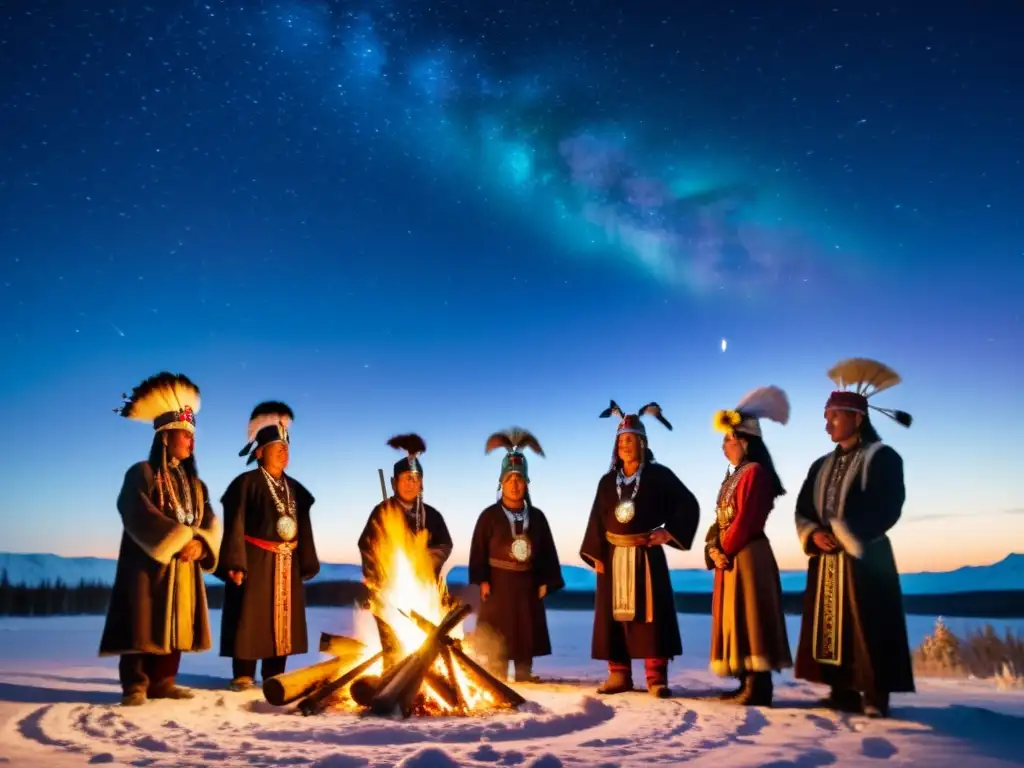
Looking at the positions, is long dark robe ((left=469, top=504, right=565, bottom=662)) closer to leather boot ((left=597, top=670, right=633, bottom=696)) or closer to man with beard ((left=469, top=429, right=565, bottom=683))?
man with beard ((left=469, top=429, right=565, bottom=683))

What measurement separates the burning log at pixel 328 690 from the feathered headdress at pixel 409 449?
6.27 feet

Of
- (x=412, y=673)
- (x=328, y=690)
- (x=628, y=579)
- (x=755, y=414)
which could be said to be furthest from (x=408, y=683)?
(x=755, y=414)

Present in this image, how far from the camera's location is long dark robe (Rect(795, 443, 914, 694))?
20.1 ft

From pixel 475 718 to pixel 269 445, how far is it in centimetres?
299

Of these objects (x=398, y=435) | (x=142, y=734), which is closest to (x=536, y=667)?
(x=398, y=435)

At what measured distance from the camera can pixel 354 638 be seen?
23.3 ft

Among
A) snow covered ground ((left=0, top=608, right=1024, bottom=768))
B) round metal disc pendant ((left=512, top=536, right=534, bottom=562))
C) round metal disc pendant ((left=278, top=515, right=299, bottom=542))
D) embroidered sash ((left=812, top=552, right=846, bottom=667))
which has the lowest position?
snow covered ground ((left=0, top=608, right=1024, bottom=768))

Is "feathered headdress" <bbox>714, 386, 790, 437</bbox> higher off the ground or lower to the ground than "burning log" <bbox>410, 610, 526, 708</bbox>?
higher

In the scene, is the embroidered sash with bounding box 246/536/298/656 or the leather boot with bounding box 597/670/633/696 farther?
the embroidered sash with bounding box 246/536/298/656

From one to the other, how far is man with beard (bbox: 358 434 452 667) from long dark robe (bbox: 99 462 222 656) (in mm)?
1357

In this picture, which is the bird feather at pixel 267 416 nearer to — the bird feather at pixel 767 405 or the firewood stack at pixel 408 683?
the firewood stack at pixel 408 683

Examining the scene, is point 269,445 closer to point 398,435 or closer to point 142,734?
point 398,435

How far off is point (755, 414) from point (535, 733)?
2.95 meters

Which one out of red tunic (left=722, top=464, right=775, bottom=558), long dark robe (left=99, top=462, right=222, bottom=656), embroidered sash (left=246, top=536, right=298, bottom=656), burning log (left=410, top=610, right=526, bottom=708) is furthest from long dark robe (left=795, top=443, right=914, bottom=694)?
long dark robe (left=99, top=462, right=222, bottom=656)
